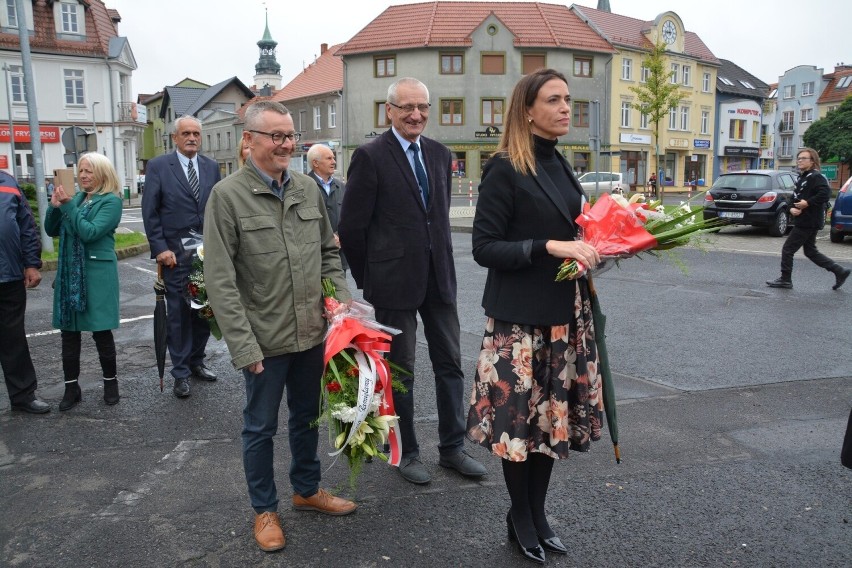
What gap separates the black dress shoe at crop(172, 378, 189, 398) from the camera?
5.73 meters

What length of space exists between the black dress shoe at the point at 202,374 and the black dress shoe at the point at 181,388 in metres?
0.38

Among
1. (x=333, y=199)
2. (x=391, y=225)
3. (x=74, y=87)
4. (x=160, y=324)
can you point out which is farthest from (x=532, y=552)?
(x=74, y=87)

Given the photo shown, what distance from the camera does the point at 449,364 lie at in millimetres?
4219

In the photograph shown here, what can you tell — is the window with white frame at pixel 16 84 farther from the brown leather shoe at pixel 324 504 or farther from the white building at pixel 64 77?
the brown leather shoe at pixel 324 504

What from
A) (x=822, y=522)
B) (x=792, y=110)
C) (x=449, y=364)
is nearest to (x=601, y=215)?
(x=449, y=364)

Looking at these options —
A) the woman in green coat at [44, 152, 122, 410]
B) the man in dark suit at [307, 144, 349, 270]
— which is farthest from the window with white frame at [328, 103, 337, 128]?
the woman in green coat at [44, 152, 122, 410]

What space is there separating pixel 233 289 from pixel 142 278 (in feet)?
33.4

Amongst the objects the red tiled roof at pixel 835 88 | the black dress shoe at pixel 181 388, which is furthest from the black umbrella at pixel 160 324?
the red tiled roof at pixel 835 88

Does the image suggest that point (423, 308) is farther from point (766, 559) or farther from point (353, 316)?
point (766, 559)

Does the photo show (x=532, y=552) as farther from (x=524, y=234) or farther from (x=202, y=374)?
(x=202, y=374)

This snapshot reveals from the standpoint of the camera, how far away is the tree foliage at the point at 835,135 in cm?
5950

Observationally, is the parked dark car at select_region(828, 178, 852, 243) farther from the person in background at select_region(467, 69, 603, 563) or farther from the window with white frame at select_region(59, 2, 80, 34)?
the window with white frame at select_region(59, 2, 80, 34)

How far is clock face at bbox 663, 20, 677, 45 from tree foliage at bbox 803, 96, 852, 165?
1726 centimetres

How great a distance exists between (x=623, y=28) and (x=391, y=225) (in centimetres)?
5496
